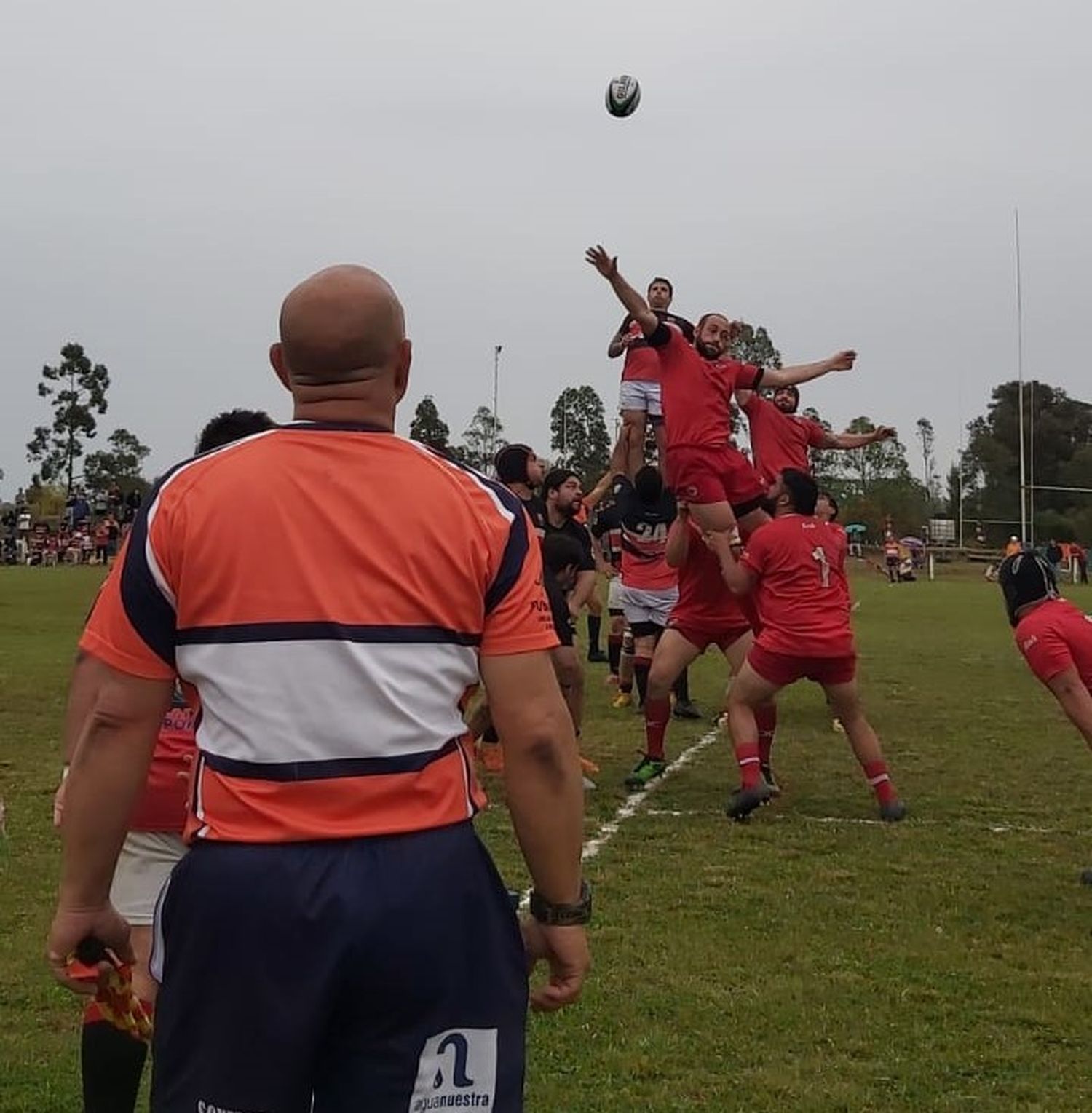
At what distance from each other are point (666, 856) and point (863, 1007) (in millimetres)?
2273

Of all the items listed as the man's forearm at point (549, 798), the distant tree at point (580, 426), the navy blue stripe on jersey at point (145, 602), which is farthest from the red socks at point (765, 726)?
the distant tree at point (580, 426)

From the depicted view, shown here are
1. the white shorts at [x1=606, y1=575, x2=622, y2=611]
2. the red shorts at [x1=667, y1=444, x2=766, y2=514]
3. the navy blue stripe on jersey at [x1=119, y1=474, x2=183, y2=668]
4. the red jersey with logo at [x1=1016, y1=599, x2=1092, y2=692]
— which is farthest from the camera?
the white shorts at [x1=606, y1=575, x2=622, y2=611]

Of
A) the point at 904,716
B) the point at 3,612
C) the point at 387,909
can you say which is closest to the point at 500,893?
the point at 387,909

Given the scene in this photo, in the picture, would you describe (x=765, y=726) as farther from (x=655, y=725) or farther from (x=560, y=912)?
(x=560, y=912)

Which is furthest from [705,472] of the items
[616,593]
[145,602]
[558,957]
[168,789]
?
[145,602]

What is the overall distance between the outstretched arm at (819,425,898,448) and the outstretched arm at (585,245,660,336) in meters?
2.69

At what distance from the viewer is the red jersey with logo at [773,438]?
1048cm

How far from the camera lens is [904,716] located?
13.3 m

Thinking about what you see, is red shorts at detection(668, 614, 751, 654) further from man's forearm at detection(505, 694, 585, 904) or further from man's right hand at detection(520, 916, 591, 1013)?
man's forearm at detection(505, 694, 585, 904)

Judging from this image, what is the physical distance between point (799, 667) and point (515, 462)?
2376 millimetres

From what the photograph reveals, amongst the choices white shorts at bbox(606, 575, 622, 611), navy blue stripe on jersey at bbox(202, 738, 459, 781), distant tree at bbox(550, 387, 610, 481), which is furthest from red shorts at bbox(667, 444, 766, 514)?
distant tree at bbox(550, 387, 610, 481)

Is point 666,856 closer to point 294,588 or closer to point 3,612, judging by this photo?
point 294,588

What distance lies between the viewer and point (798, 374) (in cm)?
1016

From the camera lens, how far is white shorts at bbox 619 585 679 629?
1250 cm
